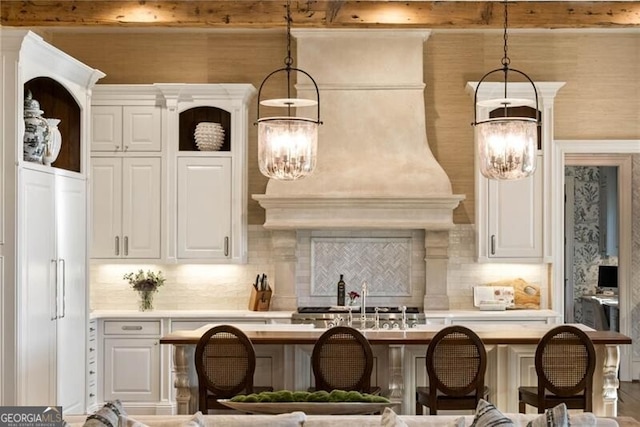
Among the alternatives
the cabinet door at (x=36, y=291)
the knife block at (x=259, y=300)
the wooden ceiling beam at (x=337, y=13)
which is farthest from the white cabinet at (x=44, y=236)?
the knife block at (x=259, y=300)

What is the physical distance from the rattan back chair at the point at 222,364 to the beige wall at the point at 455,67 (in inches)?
121

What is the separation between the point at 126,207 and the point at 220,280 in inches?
42.3

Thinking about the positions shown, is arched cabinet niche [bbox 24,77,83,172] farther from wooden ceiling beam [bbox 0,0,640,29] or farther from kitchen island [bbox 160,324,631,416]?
kitchen island [bbox 160,324,631,416]

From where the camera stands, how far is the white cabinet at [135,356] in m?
7.78

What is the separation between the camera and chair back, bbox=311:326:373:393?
5.28m

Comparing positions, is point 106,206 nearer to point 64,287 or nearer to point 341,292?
point 64,287

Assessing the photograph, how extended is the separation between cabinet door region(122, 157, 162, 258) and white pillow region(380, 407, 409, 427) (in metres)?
4.66

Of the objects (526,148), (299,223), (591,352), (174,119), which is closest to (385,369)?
(591,352)

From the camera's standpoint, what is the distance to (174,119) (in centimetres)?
800

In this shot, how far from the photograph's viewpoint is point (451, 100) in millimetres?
8336

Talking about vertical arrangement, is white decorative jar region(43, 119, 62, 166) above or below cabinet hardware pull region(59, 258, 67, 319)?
above

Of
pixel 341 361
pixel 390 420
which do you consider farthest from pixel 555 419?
pixel 341 361

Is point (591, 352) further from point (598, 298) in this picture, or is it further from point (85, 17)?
point (598, 298)

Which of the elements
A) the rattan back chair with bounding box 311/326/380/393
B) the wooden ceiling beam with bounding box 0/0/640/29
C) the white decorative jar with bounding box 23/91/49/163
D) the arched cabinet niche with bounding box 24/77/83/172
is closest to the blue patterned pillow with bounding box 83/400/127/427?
the rattan back chair with bounding box 311/326/380/393
